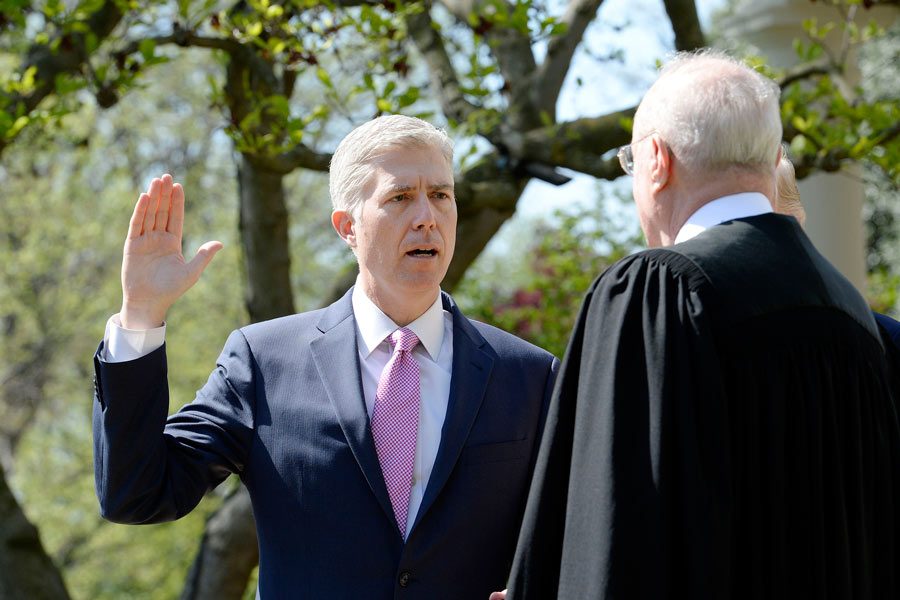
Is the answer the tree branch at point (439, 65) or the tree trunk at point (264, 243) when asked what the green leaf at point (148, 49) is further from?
the tree branch at point (439, 65)

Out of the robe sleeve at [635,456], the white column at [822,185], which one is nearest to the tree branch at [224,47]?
the white column at [822,185]

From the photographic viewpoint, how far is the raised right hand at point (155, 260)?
2.51 metres

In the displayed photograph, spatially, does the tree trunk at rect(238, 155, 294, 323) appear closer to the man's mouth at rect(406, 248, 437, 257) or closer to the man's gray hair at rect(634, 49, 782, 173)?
the man's mouth at rect(406, 248, 437, 257)

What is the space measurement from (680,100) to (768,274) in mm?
366

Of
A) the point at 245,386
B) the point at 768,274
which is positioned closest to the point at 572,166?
the point at 245,386

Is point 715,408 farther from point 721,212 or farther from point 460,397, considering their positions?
point 460,397

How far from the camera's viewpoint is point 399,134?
9.19 feet

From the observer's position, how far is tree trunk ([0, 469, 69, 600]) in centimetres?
578

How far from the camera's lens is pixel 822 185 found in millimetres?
7148

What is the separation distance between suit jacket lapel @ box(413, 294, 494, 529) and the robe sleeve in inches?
21.4

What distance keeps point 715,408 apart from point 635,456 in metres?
0.16

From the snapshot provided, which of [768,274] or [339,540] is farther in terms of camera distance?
[339,540]

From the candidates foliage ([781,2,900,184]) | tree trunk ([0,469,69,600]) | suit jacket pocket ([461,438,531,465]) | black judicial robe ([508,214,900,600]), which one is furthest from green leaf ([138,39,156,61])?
black judicial robe ([508,214,900,600])

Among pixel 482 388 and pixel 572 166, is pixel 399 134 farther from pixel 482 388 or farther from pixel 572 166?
pixel 572 166
